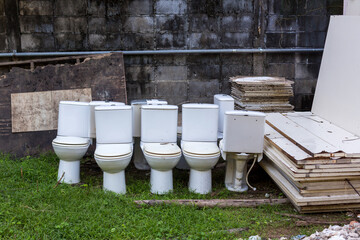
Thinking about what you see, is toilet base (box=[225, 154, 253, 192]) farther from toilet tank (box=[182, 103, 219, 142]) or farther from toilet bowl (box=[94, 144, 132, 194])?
toilet bowl (box=[94, 144, 132, 194])

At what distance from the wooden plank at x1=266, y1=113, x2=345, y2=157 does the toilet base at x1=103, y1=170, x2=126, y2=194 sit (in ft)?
5.77

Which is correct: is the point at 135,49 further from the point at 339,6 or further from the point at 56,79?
the point at 339,6

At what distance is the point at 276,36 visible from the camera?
5.88 m

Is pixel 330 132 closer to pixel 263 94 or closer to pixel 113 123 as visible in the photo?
pixel 263 94

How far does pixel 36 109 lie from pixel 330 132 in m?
3.49

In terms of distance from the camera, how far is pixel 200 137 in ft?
15.5

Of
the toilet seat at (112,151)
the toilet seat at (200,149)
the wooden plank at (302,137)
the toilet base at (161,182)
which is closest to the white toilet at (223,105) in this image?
the toilet seat at (200,149)

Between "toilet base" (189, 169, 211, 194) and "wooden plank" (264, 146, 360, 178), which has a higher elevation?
"wooden plank" (264, 146, 360, 178)

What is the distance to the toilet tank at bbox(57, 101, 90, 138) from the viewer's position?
476cm

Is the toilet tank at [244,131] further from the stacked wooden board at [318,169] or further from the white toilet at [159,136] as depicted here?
the white toilet at [159,136]

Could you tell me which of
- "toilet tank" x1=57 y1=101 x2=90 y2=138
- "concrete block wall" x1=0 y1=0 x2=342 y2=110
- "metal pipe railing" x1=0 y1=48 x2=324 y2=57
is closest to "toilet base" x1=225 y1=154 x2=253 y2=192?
"concrete block wall" x1=0 y1=0 x2=342 y2=110

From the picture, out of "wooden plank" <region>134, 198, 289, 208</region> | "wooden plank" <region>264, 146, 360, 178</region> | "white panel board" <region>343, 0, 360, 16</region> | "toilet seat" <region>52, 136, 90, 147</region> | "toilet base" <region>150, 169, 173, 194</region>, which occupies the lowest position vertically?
"wooden plank" <region>134, 198, 289, 208</region>

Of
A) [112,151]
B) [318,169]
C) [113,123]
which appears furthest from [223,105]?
[318,169]

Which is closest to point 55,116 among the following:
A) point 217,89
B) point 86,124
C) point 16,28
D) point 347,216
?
point 86,124
